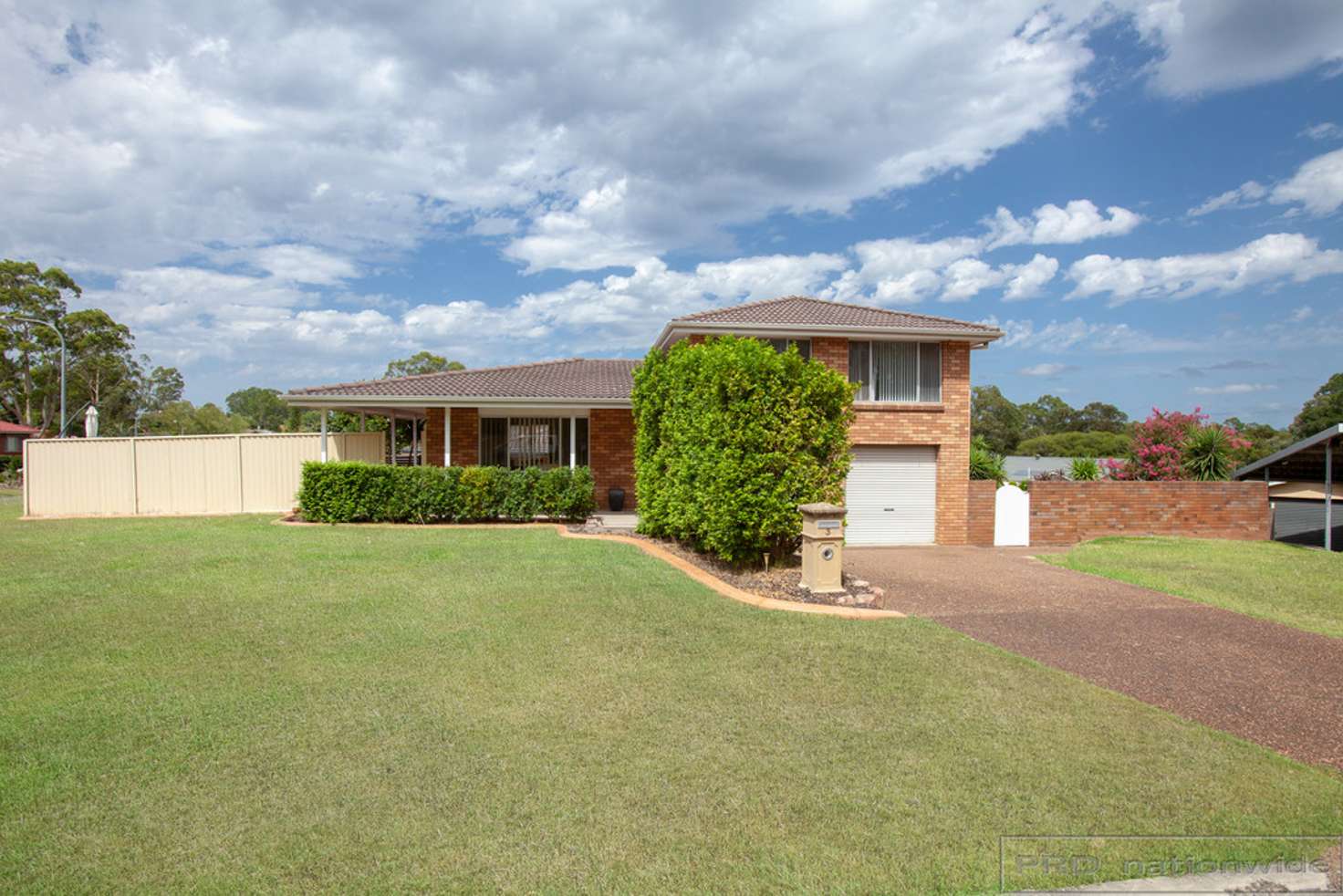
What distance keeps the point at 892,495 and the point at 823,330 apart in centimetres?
388

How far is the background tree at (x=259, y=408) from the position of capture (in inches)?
3398

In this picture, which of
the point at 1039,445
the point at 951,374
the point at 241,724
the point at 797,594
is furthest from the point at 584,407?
the point at 1039,445

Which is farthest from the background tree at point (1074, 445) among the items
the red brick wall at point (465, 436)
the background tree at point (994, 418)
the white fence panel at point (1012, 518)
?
the red brick wall at point (465, 436)

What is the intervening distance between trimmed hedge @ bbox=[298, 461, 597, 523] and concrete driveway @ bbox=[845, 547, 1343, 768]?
292 inches

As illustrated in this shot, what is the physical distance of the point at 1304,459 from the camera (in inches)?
693

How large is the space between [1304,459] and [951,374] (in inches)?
334

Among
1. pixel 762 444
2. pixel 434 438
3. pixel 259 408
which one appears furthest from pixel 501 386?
pixel 259 408

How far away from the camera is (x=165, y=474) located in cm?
1933

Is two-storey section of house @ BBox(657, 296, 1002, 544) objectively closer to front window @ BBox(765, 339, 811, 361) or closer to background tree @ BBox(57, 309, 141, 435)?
front window @ BBox(765, 339, 811, 361)

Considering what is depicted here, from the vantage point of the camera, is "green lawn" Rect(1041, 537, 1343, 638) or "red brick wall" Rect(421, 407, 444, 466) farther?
"red brick wall" Rect(421, 407, 444, 466)

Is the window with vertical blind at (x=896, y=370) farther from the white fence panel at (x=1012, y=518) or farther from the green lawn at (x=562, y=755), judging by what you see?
the green lawn at (x=562, y=755)

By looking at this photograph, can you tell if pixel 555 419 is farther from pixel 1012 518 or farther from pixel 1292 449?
pixel 1292 449

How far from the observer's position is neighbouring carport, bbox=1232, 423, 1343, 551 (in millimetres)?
15555

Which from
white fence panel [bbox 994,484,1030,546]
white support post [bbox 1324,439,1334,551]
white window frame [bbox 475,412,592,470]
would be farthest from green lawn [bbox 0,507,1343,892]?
white support post [bbox 1324,439,1334,551]
